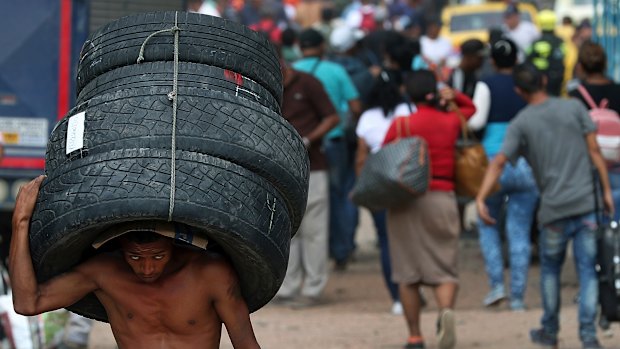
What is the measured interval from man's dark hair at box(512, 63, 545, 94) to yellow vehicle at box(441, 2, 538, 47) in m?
14.3

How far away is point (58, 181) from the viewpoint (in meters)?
4.77

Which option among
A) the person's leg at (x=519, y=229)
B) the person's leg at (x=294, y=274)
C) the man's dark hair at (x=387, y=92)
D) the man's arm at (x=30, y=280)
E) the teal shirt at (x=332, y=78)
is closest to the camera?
the man's arm at (x=30, y=280)

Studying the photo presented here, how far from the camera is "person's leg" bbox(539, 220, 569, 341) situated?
8742mm

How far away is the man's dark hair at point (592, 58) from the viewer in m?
9.67

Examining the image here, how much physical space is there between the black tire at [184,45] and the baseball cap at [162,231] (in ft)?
1.94

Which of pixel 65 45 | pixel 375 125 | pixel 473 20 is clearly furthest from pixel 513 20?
pixel 65 45

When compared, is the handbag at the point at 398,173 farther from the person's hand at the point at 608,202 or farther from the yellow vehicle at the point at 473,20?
the yellow vehicle at the point at 473,20

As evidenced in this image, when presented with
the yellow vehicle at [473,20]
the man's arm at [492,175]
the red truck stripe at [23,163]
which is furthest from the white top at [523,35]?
the man's arm at [492,175]

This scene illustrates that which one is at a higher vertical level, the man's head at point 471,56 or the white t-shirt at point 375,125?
the man's head at point 471,56

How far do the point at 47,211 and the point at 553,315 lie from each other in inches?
191

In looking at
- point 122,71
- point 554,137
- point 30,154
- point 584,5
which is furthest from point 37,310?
point 584,5

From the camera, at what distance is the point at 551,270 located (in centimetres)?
890

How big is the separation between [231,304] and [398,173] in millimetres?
3979

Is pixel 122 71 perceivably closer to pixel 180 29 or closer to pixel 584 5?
pixel 180 29
